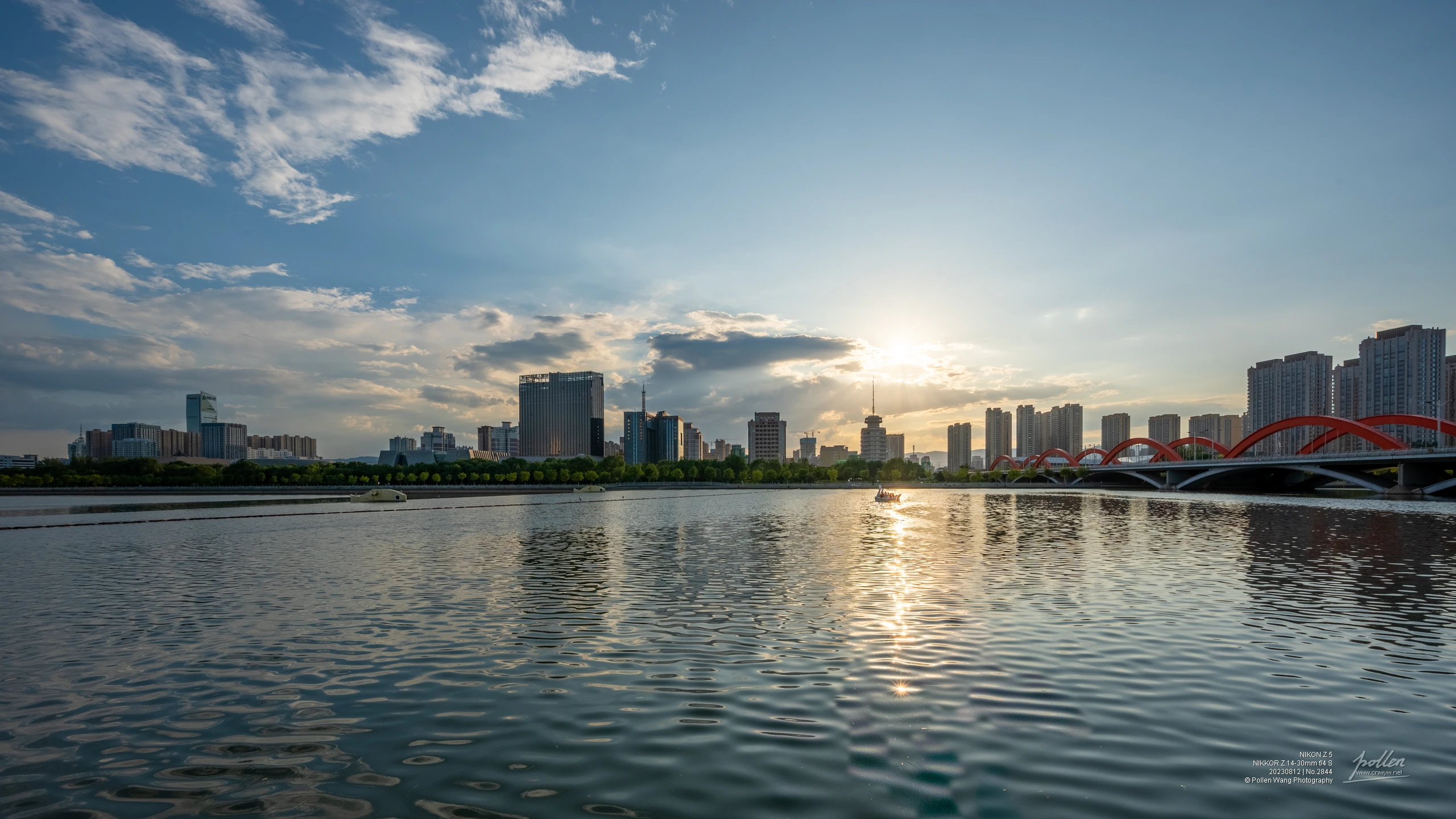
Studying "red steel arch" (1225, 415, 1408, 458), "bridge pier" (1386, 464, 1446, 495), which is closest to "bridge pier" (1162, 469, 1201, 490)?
"red steel arch" (1225, 415, 1408, 458)

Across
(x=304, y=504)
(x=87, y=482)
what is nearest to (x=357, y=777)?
(x=304, y=504)

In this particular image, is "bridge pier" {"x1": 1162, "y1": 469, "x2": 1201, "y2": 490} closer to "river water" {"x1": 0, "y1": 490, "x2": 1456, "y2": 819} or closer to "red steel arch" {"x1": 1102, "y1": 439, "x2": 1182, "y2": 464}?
"red steel arch" {"x1": 1102, "y1": 439, "x2": 1182, "y2": 464}

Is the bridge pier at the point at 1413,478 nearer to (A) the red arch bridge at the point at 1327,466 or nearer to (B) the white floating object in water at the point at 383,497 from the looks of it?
(A) the red arch bridge at the point at 1327,466

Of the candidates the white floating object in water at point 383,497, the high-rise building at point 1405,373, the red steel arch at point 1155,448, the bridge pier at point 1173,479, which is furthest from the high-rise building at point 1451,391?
the white floating object in water at point 383,497

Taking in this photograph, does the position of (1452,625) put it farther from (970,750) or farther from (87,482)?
(87,482)

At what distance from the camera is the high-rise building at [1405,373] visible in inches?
5842

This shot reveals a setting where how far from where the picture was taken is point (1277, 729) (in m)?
8.86

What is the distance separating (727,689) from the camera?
10.5 m

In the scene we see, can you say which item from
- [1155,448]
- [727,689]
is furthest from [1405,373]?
[727,689]
